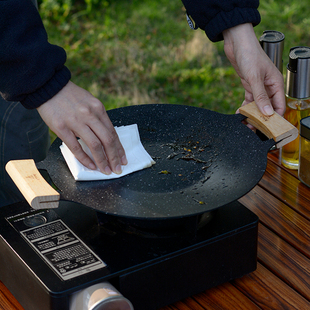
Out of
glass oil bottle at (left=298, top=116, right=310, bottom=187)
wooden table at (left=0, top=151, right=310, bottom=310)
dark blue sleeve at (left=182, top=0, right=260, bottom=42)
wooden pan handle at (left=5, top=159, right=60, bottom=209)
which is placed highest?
dark blue sleeve at (left=182, top=0, right=260, bottom=42)

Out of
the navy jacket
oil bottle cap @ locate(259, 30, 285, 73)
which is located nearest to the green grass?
oil bottle cap @ locate(259, 30, 285, 73)

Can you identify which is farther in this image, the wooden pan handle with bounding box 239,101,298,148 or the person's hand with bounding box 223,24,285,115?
the person's hand with bounding box 223,24,285,115

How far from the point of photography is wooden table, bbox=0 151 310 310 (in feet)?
3.43

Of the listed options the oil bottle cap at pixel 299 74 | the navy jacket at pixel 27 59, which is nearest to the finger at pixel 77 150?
the navy jacket at pixel 27 59

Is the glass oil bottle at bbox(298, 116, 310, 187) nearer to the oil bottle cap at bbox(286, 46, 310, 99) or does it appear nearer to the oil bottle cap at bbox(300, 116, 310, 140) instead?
the oil bottle cap at bbox(300, 116, 310, 140)

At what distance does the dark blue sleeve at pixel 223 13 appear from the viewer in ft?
4.39

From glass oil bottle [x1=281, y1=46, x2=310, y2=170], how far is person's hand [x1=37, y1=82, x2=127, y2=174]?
677 mm

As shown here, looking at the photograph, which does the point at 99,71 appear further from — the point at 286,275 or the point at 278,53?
the point at 286,275

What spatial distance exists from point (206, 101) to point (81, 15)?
2.21 metres

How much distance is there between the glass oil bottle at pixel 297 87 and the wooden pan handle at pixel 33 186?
0.87 m

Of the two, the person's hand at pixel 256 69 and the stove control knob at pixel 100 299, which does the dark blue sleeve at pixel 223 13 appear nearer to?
the person's hand at pixel 256 69

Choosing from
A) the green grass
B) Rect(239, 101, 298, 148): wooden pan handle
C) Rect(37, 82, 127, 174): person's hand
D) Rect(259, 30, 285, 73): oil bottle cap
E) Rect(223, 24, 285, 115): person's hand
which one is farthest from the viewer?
the green grass

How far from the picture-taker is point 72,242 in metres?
1.01

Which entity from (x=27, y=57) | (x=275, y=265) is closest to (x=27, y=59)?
(x=27, y=57)
